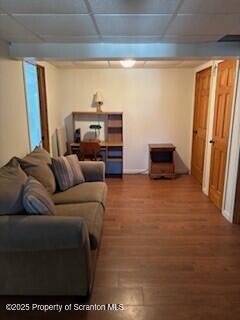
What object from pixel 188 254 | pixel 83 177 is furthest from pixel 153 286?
pixel 83 177

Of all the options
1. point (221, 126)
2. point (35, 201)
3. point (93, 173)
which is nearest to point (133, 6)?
point (35, 201)

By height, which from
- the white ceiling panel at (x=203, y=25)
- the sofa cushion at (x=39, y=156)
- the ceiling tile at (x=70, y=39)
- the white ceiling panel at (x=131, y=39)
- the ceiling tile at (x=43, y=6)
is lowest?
the sofa cushion at (x=39, y=156)

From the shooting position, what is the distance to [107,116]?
530 cm

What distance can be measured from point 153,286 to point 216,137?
243cm

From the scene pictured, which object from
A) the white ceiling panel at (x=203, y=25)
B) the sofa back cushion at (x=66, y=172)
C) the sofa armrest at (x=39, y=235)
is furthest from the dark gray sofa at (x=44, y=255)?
the white ceiling panel at (x=203, y=25)

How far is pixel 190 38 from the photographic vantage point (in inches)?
104

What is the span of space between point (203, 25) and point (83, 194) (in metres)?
2.03

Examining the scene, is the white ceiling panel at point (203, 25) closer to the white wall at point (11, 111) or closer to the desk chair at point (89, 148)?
the white wall at point (11, 111)

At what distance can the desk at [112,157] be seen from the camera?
5.10m

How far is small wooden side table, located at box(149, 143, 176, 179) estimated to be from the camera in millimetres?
5051

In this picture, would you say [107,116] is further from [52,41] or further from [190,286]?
[190,286]

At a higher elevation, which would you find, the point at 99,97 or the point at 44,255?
the point at 99,97

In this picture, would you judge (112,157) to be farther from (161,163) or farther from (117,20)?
(117,20)

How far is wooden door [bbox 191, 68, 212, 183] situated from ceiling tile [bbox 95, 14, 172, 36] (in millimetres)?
2222
